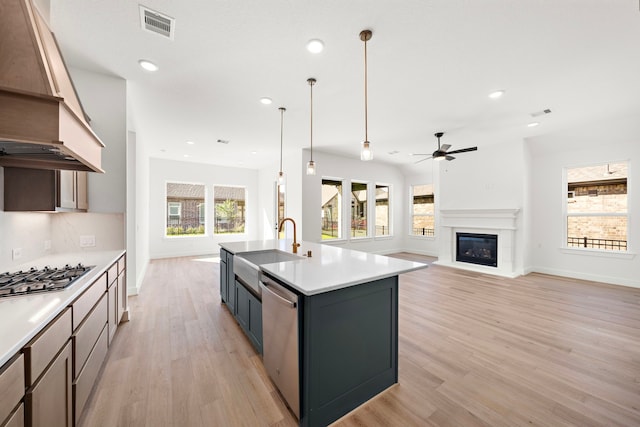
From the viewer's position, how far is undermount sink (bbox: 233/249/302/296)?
2.23 m

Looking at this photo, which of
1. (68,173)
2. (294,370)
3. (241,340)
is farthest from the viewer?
(241,340)

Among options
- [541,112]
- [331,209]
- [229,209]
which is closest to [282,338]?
[541,112]

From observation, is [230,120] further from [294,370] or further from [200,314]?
[294,370]

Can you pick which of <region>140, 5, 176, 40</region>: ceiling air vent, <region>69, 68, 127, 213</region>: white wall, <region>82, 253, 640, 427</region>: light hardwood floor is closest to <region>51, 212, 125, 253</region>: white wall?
<region>69, 68, 127, 213</region>: white wall

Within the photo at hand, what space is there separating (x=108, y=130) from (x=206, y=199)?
201 inches

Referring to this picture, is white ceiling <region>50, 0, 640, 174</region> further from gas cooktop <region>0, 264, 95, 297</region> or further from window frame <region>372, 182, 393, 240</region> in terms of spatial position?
window frame <region>372, 182, 393, 240</region>

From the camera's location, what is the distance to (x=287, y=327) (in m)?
1.66

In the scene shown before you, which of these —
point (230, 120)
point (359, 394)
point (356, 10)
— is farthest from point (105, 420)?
point (230, 120)

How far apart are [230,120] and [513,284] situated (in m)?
6.07

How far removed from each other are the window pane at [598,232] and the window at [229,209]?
8.80 meters

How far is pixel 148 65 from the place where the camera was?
2686mm

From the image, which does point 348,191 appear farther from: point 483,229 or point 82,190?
point 82,190

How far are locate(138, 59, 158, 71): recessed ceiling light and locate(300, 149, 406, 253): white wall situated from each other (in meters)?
3.80

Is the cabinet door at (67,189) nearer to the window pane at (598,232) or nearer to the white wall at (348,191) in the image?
the white wall at (348,191)
